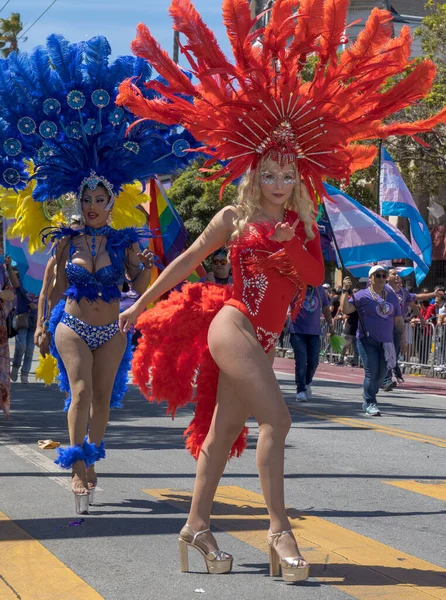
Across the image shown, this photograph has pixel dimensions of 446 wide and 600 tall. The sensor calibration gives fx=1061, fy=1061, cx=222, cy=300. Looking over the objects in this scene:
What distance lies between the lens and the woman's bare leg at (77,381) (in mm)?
6246

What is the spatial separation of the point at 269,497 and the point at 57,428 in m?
5.98

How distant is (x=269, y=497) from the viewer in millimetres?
4703

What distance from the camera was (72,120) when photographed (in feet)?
22.9

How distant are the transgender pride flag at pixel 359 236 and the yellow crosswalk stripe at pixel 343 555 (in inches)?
392

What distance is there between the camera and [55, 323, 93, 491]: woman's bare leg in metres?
6.25

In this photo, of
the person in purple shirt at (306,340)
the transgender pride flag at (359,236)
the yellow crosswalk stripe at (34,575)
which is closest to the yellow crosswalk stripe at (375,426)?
the person in purple shirt at (306,340)

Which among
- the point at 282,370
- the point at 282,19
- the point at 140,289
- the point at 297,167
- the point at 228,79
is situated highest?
the point at 282,19

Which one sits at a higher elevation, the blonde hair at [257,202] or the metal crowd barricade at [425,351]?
the blonde hair at [257,202]

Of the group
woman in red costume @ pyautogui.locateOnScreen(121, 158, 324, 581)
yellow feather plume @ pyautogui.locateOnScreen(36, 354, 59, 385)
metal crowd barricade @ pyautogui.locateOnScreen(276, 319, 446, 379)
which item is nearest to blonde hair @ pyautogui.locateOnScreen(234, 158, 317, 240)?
woman in red costume @ pyautogui.locateOnScreen(121, 158, 324, 581)

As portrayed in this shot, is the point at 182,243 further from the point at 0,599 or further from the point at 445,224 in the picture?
the point at 445,224

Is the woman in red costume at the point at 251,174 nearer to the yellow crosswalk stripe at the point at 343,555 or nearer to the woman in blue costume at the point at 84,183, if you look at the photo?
the yellow crosswalk stripe at the point at 343,555

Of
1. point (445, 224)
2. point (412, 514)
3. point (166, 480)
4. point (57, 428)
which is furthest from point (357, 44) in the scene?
point (445, 224)

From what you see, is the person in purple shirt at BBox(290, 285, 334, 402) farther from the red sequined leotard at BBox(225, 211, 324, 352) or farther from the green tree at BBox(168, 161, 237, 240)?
the green tree at BBox(168, 161, 237, 240)

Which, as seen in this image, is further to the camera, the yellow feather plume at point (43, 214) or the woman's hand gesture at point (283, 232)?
the yellow feather plume at point (43, 214)
